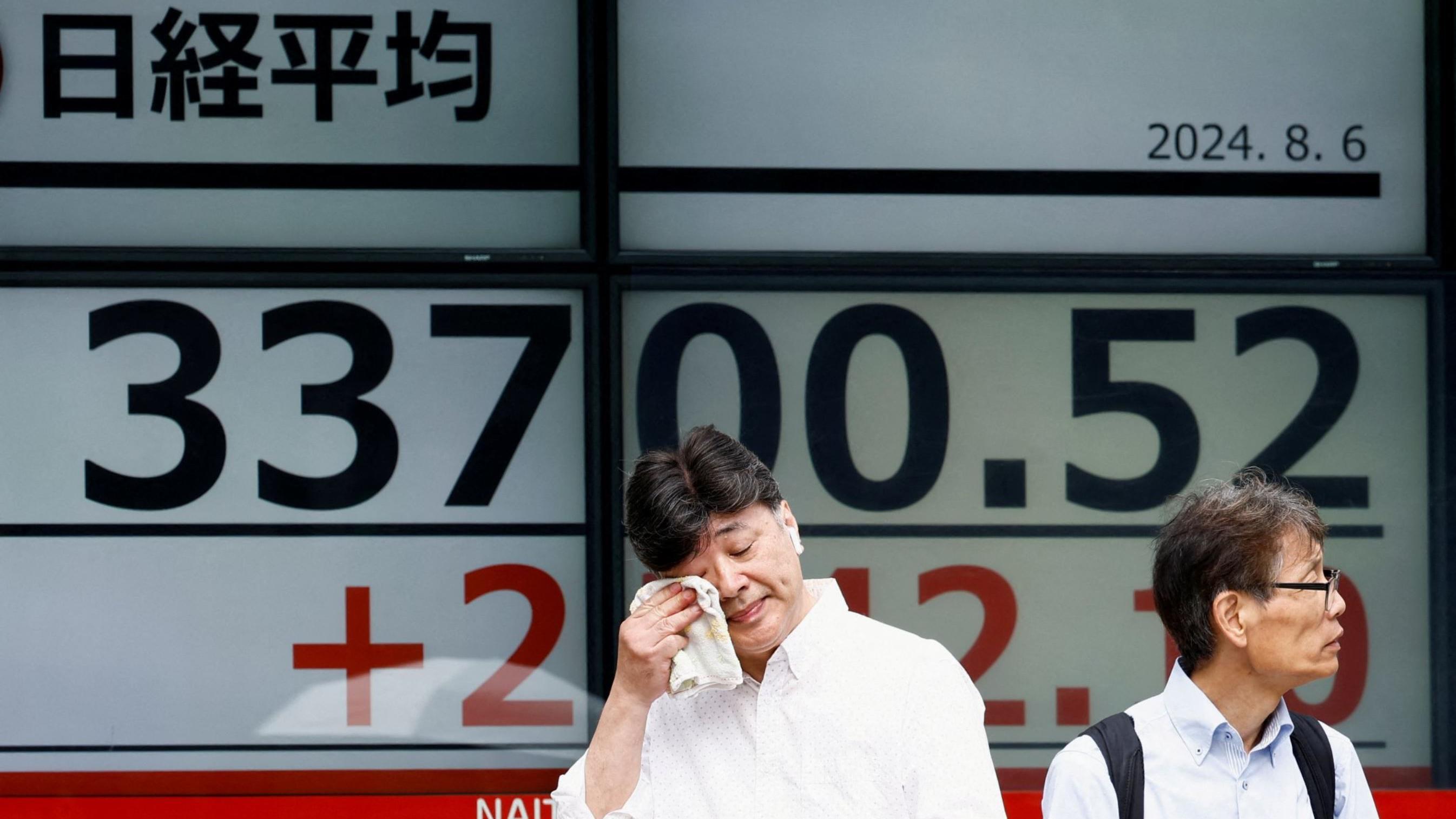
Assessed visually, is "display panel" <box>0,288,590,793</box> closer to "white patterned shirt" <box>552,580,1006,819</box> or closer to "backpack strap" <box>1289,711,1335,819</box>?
"white patterned shirt" <box>552,580,1006,819</box>

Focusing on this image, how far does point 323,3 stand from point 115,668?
6.36 ft

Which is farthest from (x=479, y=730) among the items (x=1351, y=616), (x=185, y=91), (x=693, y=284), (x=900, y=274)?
(x=1351, y=616)

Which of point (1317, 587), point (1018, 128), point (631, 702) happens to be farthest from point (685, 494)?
point (1018, 128)

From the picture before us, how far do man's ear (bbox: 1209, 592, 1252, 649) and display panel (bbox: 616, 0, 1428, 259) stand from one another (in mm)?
1789

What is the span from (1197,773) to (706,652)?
2.57ft

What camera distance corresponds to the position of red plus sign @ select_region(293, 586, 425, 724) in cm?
353

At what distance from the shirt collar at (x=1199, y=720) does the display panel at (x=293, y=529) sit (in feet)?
6.24

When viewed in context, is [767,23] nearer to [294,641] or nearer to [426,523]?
[426,523]

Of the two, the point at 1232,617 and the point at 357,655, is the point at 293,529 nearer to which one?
the point at 357,655

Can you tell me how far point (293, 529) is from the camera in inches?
139

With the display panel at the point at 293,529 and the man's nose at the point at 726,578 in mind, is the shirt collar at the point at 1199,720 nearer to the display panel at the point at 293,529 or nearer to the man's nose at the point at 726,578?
the man's nose at the point at 726,578

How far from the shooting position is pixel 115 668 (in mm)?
3529

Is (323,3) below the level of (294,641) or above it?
above

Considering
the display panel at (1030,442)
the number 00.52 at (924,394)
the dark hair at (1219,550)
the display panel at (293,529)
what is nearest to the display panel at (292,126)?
the display panel at (293,529)
